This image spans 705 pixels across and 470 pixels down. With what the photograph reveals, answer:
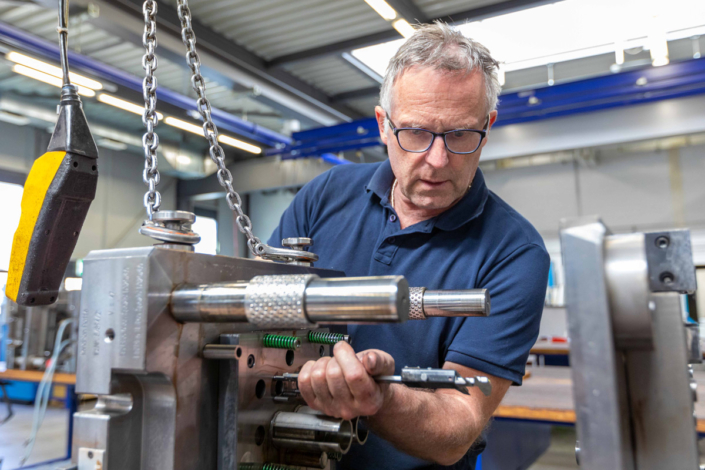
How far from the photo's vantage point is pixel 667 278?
0.43 meters

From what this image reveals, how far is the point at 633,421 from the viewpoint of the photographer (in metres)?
0.44

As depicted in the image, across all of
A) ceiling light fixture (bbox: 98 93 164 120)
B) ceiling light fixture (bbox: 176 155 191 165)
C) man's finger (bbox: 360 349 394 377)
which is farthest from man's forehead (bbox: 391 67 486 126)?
ceiling light fixture (bbox: 176 155 191 165)

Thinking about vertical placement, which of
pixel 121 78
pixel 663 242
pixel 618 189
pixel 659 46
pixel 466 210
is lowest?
pixel 663 242

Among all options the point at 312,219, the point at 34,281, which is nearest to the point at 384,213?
the point at 312,219

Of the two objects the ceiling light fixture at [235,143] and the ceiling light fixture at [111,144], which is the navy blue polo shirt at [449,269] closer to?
the ceiling light fixture at [235,143]

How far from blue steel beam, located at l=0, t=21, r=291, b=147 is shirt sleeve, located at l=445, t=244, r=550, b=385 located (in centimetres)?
398

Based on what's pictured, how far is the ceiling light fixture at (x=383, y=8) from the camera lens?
362 centimetres

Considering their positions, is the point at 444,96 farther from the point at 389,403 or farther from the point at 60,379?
the point at 60,379

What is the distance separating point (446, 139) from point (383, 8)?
301 cm

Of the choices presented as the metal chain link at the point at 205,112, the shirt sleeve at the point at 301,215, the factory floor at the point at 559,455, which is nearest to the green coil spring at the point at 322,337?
the metal chain link at the point at 205,112

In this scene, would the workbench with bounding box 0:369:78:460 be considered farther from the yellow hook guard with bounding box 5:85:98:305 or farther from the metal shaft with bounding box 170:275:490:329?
the metal shaft with bounding box 170:275:490:329

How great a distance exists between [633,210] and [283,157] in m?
3.61

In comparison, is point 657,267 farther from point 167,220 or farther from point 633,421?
point 167,220

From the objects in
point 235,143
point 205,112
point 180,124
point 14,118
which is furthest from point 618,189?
point 14,118
